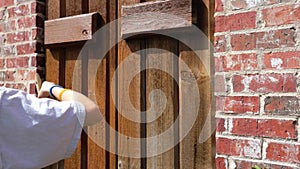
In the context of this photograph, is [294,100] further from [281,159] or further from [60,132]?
[60,132]

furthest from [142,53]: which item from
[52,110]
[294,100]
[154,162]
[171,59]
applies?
[294,100]

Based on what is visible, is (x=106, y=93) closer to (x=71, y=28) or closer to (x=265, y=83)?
(x=71, y=28)

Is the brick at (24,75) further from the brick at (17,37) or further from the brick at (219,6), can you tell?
the brick at (219,6)

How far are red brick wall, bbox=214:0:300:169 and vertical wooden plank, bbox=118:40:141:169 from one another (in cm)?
48

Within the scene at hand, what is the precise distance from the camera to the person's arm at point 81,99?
156cm

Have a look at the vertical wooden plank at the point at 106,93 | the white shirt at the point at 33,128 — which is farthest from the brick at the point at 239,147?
the vertical wooden plank at the point at 106,93

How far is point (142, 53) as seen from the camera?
1.98 meters

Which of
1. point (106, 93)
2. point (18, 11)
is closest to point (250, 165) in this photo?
point (106, 93)

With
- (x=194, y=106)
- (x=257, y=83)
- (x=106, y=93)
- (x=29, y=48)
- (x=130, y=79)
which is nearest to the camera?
(x=257, y=83)

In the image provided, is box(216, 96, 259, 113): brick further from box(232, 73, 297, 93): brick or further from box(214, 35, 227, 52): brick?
box(214, 35, 227, 52): brick

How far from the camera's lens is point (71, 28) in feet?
7.27

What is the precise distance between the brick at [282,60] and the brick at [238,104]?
131 millimetres

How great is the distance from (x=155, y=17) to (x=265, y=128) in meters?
0.70

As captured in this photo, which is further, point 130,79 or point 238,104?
point 130,79
